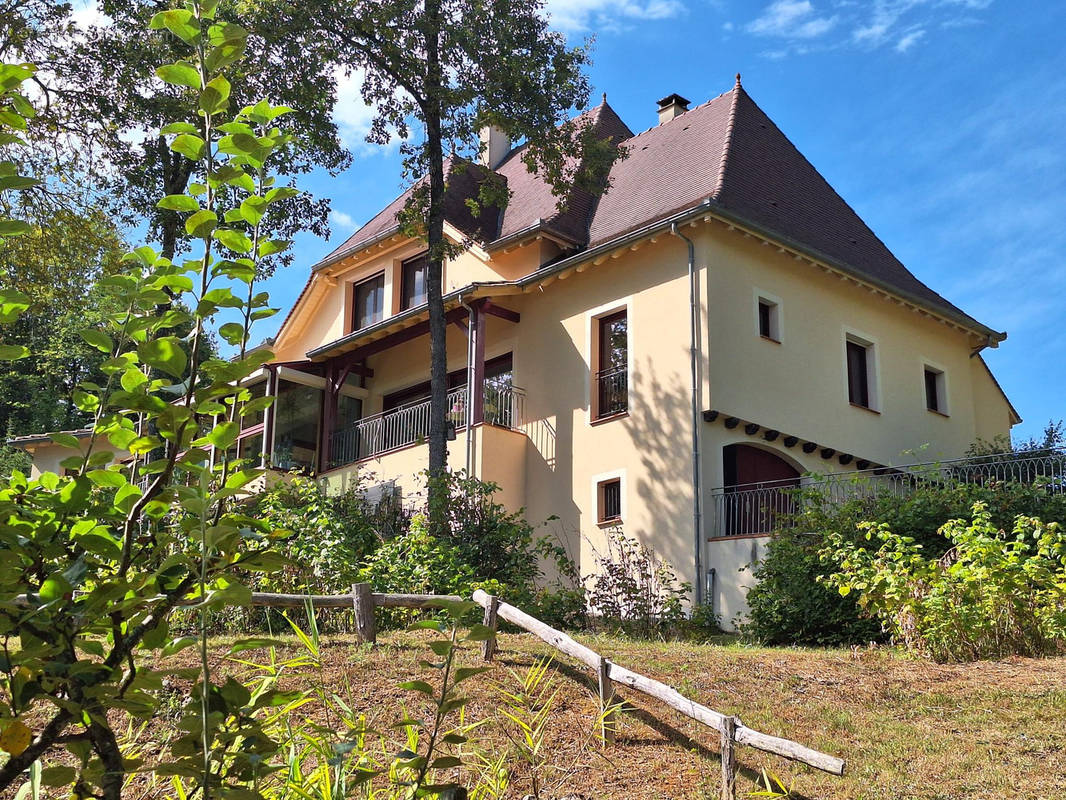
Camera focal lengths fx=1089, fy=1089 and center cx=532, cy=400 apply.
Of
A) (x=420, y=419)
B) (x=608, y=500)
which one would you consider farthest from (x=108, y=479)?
(x=420, y=419)

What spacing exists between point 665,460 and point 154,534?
15704 millimetres

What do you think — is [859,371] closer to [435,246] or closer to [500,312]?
[500,312]

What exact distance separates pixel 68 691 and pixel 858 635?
481 inches

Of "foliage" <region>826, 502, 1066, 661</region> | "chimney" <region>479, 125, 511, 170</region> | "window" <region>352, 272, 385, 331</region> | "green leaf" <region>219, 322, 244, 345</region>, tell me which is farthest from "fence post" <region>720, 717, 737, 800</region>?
"chimney" <region>479, 125, 511, 170</region>

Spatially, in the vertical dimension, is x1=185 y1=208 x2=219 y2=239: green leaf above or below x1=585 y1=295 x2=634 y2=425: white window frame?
below

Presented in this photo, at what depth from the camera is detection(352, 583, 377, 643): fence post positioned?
10.5m

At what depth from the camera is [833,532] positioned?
1358 centimetres

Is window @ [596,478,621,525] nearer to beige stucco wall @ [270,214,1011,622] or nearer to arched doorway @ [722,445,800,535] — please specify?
beige stucco wall @ [270,214,1011,622]

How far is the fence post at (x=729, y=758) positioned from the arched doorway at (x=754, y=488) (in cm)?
824

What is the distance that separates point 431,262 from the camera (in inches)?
741

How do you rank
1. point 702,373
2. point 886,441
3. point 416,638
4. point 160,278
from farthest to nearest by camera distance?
1. point 886,441
2. point 702,373
3. point 416,638
4. point 160,278

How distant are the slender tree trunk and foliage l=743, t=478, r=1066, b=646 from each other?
570 cm

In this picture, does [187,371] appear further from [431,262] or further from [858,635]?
[431,262]

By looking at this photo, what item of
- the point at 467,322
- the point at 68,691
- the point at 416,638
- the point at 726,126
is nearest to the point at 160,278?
the point at 68,691
